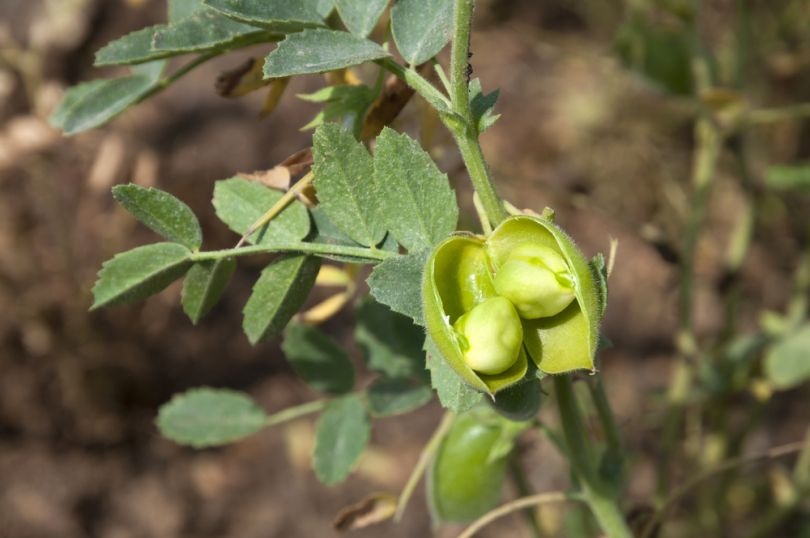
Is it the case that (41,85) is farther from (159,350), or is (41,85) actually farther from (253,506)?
(253,506)

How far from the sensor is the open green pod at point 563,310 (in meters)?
0.64

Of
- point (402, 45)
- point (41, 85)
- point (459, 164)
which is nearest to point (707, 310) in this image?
point (459, 164)

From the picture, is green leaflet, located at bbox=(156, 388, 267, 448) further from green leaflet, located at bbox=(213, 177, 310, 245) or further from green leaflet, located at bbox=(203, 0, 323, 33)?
green leaflet, located at bbox=(203, 0, 323, 33)

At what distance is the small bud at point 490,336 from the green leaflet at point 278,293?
7.7 inches

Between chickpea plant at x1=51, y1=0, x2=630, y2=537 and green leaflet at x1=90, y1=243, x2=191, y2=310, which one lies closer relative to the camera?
chickpea plant at x1=51, y1=0, x2=630, y2=537

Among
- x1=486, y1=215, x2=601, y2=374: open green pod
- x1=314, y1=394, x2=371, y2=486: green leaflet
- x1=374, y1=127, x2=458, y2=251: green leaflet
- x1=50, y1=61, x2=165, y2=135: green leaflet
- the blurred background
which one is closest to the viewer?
x1=486, y1=215, x2=601, y2=374: open green pod

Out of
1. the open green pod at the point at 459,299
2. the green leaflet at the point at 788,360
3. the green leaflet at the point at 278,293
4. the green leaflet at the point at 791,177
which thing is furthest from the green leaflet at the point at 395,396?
the green leaflet at the point at 791,177

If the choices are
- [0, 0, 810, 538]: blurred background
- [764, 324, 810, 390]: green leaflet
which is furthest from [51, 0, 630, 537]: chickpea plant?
[0, 0, 810, 538]: blurred background

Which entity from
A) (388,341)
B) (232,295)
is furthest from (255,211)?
(232,295)

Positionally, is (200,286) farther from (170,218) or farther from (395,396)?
(395,396)

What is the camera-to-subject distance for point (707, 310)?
8.60ft

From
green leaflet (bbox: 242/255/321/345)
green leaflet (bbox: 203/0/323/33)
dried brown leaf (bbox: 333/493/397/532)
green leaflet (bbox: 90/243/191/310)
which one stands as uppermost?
green leaflet (bbox: 203/0/323/33)

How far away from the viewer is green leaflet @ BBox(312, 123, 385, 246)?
0.77 metres

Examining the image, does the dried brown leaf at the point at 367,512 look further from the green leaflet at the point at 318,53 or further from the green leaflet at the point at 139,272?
the green leaflet at the point at 318,53
